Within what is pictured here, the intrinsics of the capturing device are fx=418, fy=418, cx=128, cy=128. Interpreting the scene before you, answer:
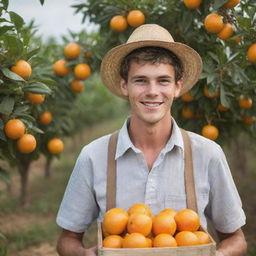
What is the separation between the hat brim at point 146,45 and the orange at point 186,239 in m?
0.92

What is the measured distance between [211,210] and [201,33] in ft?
5.23

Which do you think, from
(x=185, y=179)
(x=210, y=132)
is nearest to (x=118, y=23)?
(x=210, y=132)

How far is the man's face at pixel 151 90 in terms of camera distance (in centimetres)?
200

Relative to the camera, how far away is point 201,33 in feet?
10.6

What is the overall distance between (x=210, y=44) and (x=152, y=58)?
53.6 inches

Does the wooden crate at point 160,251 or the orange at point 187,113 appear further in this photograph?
the orange at point 187,113

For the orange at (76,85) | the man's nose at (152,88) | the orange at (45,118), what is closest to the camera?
the man's nose at (152,88)

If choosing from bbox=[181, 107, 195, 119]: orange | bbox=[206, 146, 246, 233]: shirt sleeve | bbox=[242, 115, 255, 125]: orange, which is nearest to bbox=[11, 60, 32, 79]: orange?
bbox=[206, 146, 246, 233]: shirt sleeve

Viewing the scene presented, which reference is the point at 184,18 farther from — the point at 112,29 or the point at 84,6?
the point at 84,6

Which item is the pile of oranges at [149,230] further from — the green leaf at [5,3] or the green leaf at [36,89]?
the green leaf at [5,3]

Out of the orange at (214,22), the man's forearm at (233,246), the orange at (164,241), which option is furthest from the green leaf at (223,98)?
the orange at (164,241)

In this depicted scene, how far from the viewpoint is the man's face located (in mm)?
1997

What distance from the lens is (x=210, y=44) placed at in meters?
3.25

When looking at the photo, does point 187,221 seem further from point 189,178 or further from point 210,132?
point 210,132
